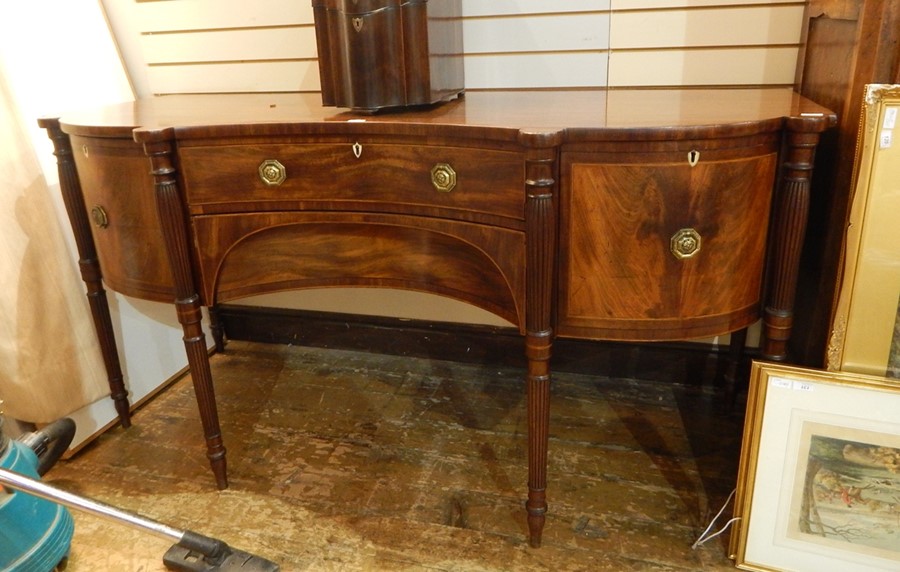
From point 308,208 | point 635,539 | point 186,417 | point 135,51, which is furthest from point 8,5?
point 635,539

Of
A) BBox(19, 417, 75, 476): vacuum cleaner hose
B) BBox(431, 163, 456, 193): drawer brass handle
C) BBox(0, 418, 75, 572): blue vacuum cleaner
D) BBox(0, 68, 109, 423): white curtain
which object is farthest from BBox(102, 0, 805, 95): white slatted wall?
BBox(0, 418, 75, 572): blue vacuum cleaner

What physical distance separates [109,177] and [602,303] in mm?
1061

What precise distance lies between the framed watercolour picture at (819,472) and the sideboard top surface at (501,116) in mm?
466

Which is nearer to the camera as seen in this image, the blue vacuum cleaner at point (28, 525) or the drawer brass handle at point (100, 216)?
the blue vacuum cleaner at point (28, 525)

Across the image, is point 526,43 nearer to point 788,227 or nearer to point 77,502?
point 788,227

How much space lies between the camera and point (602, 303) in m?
1.18

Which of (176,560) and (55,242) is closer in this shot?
(176,560)

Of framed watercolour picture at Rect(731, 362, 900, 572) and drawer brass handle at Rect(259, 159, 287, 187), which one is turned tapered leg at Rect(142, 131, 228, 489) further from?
framed watercolour picture at Rect(731, 362, 900, 572)

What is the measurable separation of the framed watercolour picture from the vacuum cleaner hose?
1.47 meters

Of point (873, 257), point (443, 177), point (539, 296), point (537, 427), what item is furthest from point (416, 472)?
point (873, 257)

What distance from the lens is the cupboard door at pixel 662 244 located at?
1.08 m

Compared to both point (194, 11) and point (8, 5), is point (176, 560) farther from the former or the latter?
point (194, 11)

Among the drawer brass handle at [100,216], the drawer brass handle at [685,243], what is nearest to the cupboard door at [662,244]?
the drawer brass handle at [685,243]

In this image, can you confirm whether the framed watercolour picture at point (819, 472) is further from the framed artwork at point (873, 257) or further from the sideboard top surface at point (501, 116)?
the sideboard top surface at point (501, 116)
